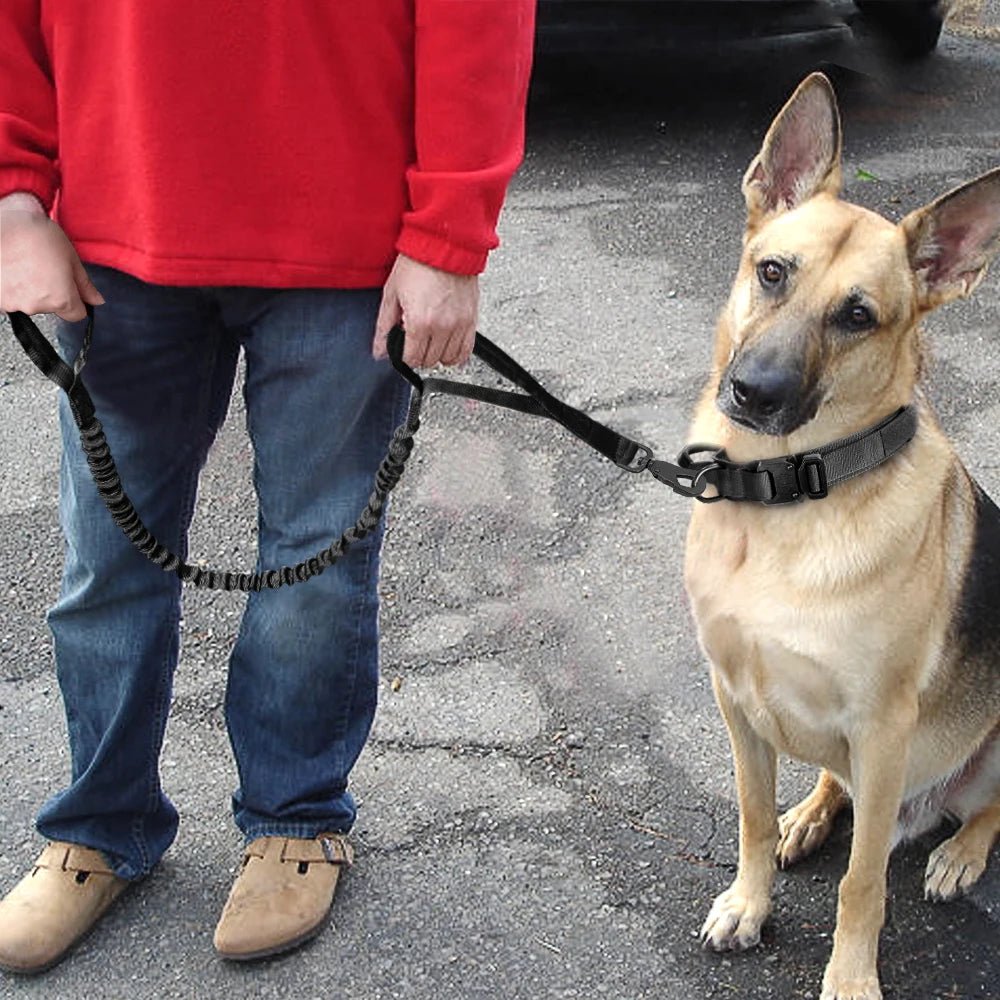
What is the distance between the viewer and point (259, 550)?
2.62m

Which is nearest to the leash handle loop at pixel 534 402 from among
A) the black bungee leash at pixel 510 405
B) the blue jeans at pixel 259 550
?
the black bungee leash at pixel 510 405

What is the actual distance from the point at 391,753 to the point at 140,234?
4.66 feet

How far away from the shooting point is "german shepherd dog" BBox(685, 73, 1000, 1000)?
240cm

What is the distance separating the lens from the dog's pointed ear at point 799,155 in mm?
2494

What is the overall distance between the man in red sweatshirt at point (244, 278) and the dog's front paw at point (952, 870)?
1141mm

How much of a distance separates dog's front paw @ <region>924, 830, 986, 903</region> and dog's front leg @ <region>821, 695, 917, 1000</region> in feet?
0.84

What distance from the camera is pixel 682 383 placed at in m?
4.66

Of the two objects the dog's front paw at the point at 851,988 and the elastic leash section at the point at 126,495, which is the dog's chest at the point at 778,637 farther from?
the elastic leash section at the point at 126,495

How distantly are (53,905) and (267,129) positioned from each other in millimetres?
1444

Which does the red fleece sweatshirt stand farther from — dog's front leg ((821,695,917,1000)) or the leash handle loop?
dog's front leg ((821,695,917,1000))

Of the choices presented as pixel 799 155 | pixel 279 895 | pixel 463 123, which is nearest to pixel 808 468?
pixel 799 155

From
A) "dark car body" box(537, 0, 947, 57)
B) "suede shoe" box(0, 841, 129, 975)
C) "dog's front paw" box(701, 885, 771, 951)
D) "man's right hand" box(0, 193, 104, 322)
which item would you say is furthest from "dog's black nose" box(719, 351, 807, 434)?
"dark car body" box(537, 0, 947, 57)

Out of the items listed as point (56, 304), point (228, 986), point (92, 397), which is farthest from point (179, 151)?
point (228, 986)

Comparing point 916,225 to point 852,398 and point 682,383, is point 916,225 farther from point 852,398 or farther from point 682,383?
point 682,383
